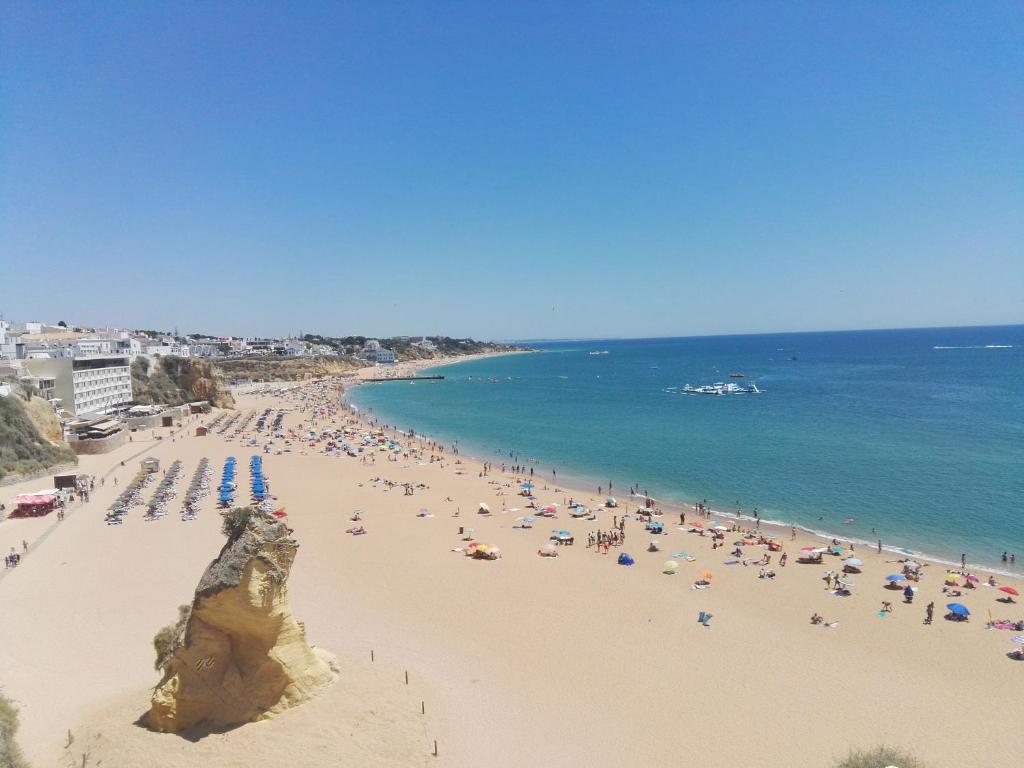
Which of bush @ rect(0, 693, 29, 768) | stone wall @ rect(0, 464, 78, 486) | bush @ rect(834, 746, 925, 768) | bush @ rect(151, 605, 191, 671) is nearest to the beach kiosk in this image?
stone wall @ rect(0, 464, 78, 486)

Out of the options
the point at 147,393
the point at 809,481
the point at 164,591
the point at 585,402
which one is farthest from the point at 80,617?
the point at 585,402

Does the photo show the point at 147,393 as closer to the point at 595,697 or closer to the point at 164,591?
the point at 164,591

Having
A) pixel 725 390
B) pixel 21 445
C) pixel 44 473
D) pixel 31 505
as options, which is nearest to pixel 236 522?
pixel 31 505

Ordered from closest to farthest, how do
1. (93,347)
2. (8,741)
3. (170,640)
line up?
(8,741) < (170,640) < (93,347)

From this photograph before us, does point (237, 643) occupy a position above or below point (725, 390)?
above

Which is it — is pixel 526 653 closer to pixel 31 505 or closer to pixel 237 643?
pixel 237 643

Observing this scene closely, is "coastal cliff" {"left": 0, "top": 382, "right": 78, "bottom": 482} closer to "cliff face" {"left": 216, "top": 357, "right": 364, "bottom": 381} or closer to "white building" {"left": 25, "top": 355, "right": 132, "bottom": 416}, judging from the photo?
"white building" {"left": 25, "top": 355, "right": 132, "bottom": 416}
